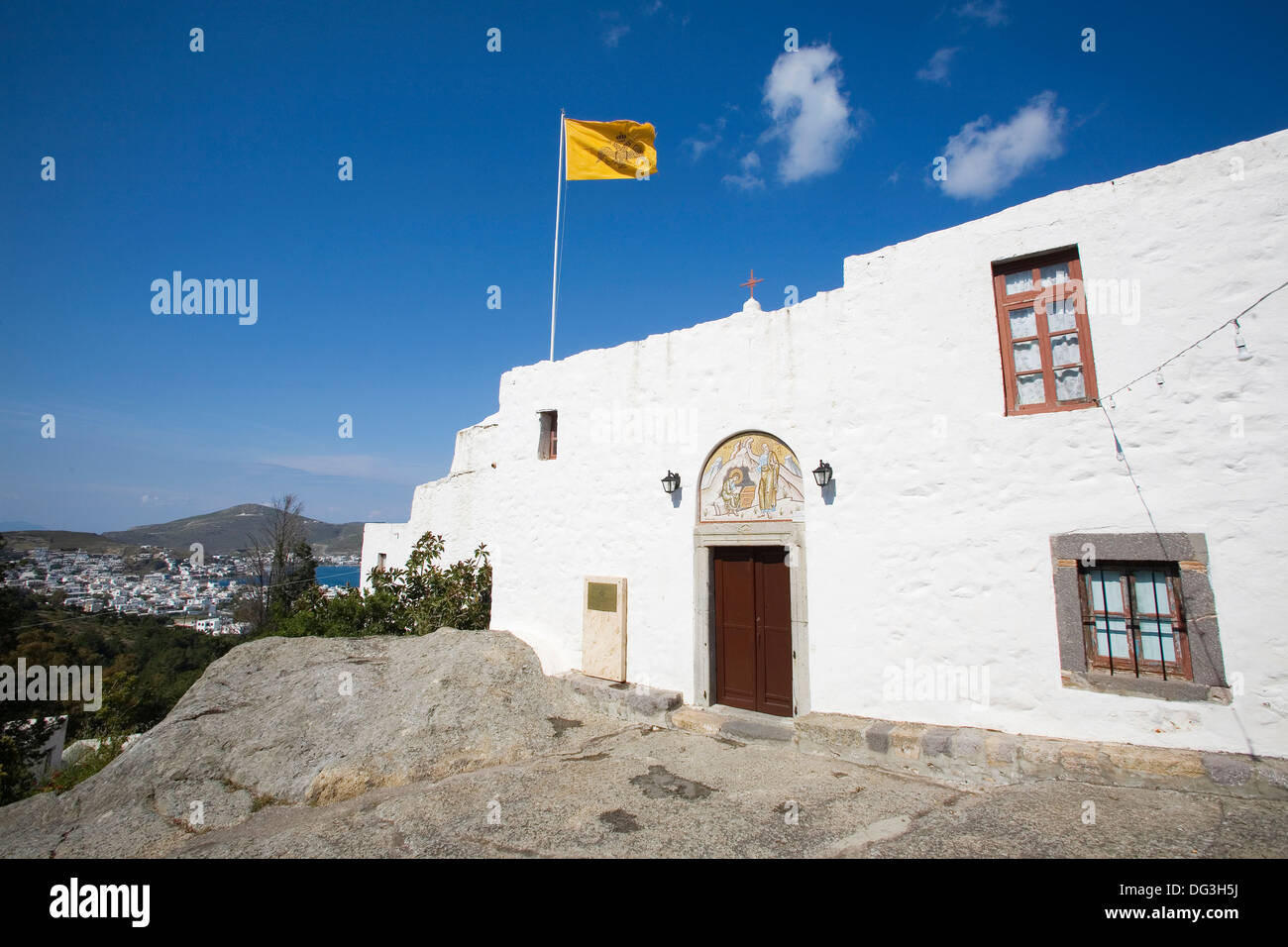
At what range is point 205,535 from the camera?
5438cm

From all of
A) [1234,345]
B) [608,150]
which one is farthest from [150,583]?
[1234,345]

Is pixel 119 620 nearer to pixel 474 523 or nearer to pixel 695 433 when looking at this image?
pixel 474 523

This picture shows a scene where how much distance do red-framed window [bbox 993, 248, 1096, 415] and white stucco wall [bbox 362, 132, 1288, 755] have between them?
120 millimetres

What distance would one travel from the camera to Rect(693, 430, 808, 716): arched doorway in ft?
21.8

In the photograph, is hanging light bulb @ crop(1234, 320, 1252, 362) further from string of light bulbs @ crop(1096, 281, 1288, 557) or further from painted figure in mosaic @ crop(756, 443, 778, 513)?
painted figure in mosaic @ crop(756, 443, 778, 513)

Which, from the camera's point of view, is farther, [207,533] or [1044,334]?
[207,533]

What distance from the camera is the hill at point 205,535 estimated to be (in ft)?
98.7

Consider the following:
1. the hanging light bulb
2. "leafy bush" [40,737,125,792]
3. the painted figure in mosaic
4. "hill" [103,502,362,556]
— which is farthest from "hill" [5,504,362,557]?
the hanging light bulb

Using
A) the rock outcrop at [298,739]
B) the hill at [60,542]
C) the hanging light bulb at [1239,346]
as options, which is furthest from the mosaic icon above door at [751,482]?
the hill at [60,542]

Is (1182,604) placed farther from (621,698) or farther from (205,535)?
(205,535)

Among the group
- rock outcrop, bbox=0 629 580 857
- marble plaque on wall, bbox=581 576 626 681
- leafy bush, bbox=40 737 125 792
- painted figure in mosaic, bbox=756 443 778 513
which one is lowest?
leafy bush, bbox=40 737 125 792

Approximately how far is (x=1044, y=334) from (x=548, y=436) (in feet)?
22.4

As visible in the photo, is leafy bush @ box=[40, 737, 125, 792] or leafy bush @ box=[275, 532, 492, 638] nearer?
leafy bush @ box=[275, 532, 492, 638]
